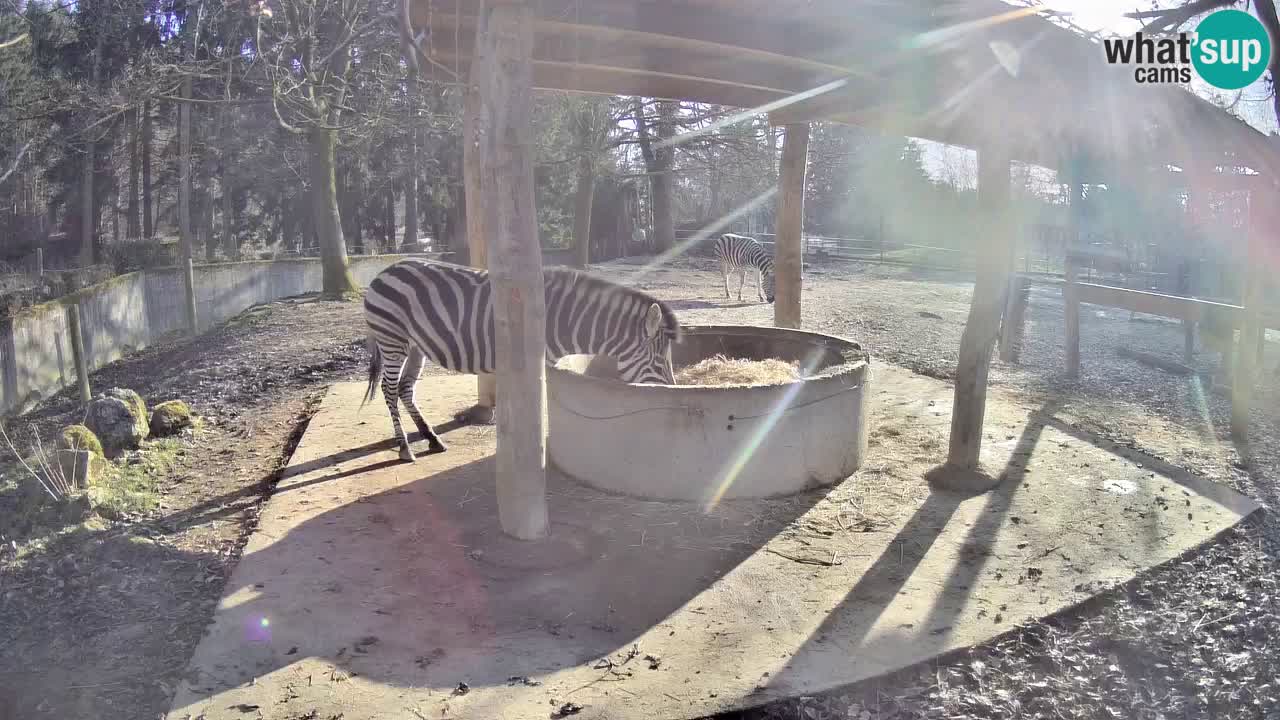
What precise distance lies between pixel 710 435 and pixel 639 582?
1408 millimetres

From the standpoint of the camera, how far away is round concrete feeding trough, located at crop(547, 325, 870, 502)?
18.5ft

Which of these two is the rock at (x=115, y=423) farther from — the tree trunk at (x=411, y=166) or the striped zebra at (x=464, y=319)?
the tree trunk at (x=411, y=166)

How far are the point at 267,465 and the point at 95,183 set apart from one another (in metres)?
29.1

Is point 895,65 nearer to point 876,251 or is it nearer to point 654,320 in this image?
point 654,320

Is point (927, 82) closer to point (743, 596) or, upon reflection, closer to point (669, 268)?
point (743, 596)

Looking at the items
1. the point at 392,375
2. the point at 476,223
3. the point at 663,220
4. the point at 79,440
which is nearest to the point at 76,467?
the point at 79,440

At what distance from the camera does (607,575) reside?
15.1 ft

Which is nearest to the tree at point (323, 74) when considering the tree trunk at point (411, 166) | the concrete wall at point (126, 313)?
the tree trunk at point (411, 166)

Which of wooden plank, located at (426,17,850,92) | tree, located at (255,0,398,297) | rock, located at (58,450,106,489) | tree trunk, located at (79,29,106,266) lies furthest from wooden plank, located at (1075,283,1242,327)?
tree trunk, located at (79,29,106,266)

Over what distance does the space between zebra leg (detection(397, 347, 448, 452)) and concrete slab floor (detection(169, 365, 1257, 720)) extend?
223 mm

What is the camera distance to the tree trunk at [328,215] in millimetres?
17781

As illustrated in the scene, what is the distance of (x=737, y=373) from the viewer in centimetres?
663

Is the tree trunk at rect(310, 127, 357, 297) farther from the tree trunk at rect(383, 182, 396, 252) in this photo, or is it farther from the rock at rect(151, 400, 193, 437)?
the tree trunk at rect(383, 182, 396, 252)

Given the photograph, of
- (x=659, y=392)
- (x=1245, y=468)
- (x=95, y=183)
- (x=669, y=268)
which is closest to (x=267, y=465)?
(x=659, y=392)
